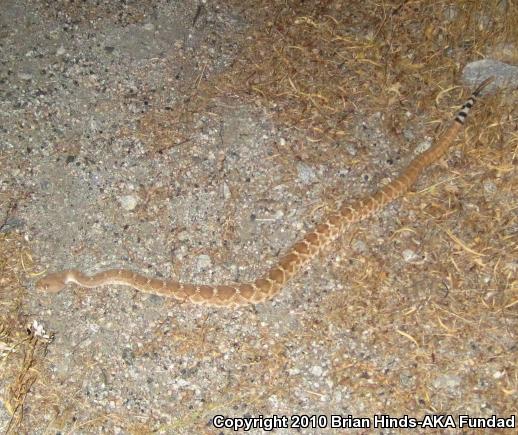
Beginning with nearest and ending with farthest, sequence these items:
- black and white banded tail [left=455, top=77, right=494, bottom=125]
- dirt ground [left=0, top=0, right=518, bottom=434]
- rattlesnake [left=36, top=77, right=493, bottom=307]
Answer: dirt ground [left=0, top=0, right=518, bottom=434] → rattlesnake [left=36, top=77, right=493, bottom=307] → black and white banded tail [left=455, top=77, right=494, bottom=125]

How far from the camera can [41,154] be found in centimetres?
589

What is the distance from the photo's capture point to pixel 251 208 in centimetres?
568

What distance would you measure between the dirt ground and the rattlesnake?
0.11 m

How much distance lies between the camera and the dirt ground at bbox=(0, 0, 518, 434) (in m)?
4.68

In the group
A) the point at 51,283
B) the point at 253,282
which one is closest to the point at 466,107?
the point at 253,282

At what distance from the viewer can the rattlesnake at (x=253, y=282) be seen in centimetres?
507

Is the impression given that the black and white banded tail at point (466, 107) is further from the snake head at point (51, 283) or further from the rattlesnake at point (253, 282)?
the snake head at point (51, 283)

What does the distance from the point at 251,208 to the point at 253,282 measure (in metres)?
0.87

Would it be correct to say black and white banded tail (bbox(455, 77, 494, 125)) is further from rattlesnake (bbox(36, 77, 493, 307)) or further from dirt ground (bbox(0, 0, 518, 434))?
rattlesnake (bbox(36, 77, 493, 307))

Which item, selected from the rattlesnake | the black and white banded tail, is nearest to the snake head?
the rattlesnake

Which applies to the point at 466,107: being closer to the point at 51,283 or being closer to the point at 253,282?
the point at 253,282

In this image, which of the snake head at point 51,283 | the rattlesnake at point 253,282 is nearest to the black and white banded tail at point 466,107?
the rattlesnake at point 253,282

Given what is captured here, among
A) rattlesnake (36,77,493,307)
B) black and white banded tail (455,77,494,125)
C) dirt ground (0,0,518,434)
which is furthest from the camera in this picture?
black and white banded tail (455,77,494,125)

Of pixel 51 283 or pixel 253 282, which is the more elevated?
pixel 253 282
